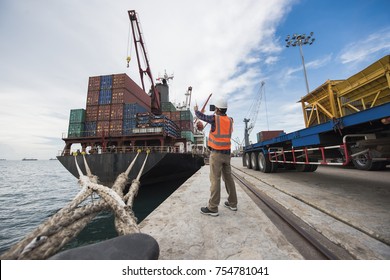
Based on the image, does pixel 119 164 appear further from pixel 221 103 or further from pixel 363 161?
pixel 363 161

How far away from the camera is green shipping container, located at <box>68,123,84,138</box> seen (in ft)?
72.3

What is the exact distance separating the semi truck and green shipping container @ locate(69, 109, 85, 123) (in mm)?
25190

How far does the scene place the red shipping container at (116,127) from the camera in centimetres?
2234

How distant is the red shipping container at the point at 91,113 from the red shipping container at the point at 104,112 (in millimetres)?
605

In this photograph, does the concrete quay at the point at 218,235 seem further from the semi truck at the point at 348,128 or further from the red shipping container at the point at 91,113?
the red shipping container at the point at 91,113

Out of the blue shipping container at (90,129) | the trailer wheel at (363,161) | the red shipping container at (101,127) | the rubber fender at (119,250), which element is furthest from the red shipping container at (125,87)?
the rubber fender at (119,250)

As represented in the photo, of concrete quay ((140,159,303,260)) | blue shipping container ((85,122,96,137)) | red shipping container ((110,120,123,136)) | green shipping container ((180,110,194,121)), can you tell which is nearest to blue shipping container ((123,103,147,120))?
Result: red shipping container ((110,120,123,136))

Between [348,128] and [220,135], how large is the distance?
3.83 m

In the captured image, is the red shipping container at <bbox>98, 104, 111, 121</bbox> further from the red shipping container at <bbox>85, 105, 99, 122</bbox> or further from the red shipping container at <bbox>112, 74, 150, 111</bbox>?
the red shipping container at <bbox>112, 74, 150, 111</bbox>

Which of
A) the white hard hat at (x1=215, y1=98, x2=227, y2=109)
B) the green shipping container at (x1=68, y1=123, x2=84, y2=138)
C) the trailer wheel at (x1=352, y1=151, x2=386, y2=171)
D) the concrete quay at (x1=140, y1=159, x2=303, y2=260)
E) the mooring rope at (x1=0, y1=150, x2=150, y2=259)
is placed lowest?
the concrete quay at (x1=140, y1=159, x2=303, y2=260)

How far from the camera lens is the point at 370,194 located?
3879 millimetres

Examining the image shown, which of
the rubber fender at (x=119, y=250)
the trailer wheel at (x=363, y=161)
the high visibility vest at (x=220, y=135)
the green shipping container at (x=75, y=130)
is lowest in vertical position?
the rubber fender at (x=119, y=250)
